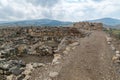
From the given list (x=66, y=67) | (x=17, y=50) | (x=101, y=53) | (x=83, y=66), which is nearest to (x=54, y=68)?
(x=66, y=67)

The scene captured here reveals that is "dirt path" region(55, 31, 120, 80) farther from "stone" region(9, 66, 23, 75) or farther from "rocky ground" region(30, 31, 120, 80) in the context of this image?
"stone" region(9, 66, 23, 75)

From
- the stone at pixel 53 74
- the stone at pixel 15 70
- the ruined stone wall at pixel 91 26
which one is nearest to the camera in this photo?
the stone at pixel 53 74

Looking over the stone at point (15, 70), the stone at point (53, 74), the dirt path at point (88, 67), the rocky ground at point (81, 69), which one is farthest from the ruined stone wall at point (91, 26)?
the stone at point (53, 74)

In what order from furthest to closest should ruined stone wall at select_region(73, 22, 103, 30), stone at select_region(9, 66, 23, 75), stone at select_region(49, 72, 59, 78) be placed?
ruined stone wall at select_region(73, 22, 103, 30) < stone at select_region(9, 66, 23, 75) < stone at select_region(49, 72, 59, 78)

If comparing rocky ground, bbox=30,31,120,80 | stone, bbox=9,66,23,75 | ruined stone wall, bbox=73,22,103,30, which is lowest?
ruined stone wall, bbox=73,22,103,30

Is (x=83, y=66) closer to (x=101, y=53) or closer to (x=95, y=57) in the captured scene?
(x=95, y=57)

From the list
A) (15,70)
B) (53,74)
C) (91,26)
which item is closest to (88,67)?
(53,74)

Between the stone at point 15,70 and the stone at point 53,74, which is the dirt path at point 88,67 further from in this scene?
the stone at point 15,70

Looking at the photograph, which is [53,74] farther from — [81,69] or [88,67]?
[88,67]

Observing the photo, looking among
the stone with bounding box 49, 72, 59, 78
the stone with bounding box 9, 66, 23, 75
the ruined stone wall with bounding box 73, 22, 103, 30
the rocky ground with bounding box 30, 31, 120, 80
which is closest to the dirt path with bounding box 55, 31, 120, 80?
the rocky ground with bounding box 30, 31, 120, 80

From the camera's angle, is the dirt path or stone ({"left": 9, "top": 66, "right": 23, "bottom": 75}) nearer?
the dirt path

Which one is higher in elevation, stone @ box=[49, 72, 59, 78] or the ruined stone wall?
stone @ box=[49, 72, 59, 78]

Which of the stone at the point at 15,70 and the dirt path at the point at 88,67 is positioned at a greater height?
the dirt path at the point at 88,67

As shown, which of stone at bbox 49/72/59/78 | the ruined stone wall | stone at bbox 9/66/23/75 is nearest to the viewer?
stone at bbox 49/72/59/78
